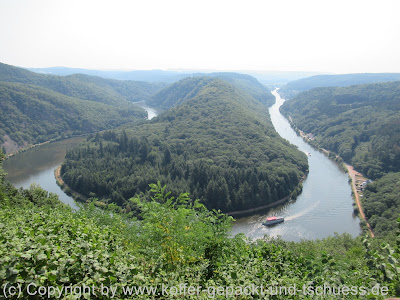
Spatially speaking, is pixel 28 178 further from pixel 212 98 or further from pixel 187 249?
pixel 212 98

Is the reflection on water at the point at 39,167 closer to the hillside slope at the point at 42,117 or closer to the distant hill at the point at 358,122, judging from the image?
the hillside slope at the point at 42,117

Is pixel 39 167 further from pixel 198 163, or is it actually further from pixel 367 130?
pixel 367 130

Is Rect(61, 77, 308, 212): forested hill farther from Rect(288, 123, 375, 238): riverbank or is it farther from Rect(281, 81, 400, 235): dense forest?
Rect(281, 81, 400, 235): dense forest

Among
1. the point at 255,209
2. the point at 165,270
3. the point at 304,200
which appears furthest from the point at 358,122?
the point at 165,270

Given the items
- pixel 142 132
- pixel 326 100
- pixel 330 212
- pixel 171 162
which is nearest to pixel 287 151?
pixel 330 212

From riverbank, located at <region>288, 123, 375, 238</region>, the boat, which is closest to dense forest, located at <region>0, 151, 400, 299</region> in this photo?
the boat
